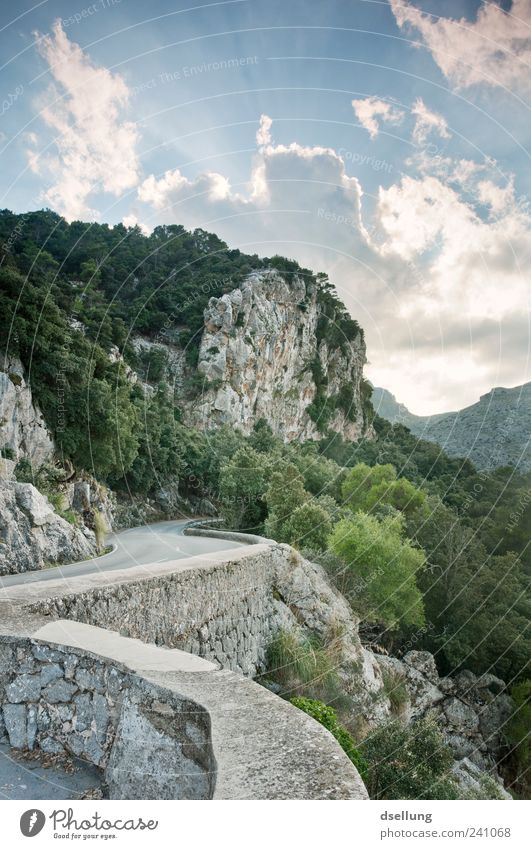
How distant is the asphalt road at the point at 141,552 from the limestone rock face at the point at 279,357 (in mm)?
5148

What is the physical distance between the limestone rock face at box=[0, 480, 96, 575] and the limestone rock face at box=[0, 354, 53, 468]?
666 cm

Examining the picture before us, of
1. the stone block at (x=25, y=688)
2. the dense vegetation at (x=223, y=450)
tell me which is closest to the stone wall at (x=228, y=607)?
the dense vegetation at (x=223, y=450)

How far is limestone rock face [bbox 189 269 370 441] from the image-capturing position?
12.8 meters

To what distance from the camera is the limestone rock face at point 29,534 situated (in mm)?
9820

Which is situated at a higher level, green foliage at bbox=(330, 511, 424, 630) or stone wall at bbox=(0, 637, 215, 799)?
stone wall at bbox=(0, 637, 215, 799)

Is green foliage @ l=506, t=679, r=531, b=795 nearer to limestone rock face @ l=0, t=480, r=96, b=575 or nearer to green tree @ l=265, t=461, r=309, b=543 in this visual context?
green tree @ l=265, t=461, r=309, b=543

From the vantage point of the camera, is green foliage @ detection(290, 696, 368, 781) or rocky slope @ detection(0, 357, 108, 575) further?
rocky slope @ detection(0, 357, 108, 575)

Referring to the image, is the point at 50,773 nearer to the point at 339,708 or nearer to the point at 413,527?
the point at 339,708

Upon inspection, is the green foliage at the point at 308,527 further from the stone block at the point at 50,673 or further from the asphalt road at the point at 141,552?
the stone block at the point at 50,673

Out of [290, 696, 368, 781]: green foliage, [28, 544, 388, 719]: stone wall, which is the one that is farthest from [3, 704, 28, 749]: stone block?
[290, 696, 368, 781]: green foliage

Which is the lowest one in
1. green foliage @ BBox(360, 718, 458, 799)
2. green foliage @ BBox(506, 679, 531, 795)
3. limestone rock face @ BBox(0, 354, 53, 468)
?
green foliage @ BBox(506, 679, 531, 795)

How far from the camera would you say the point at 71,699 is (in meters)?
3.94

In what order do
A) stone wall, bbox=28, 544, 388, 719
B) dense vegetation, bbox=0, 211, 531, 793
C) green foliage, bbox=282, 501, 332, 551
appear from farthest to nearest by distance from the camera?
dense vegetation, bbox=0, 211, 531, 793 < green foliage, bbox=282, 501, 332, 551 < stone wall, bbox=28, 544, 388, 719
